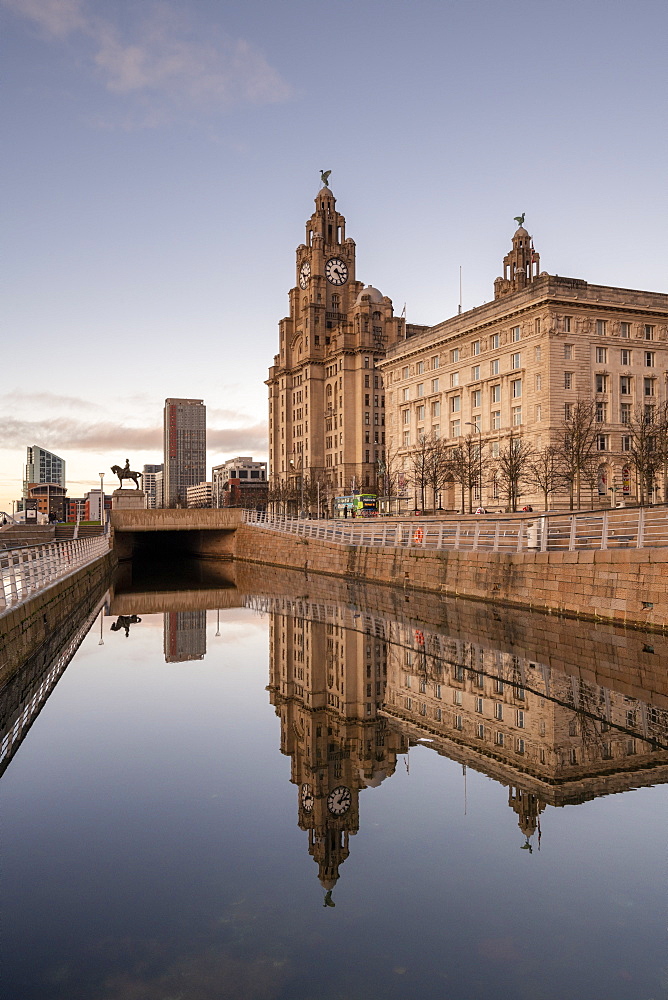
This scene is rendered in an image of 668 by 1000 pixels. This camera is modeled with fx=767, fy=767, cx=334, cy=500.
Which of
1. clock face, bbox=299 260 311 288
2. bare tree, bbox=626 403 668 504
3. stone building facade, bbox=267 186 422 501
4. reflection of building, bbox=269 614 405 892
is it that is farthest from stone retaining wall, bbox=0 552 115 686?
clock face, bbox=299 260 311 288

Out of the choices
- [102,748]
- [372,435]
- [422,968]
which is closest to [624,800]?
[422,968]

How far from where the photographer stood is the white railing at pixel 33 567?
1806 cm

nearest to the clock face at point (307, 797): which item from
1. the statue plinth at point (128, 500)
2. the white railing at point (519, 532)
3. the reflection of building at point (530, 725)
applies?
the reflection of building at point (530, 725)

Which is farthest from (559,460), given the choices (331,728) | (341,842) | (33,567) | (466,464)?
(341,842)

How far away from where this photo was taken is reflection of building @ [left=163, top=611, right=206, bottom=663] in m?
23.7

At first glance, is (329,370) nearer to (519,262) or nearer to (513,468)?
(519,262)

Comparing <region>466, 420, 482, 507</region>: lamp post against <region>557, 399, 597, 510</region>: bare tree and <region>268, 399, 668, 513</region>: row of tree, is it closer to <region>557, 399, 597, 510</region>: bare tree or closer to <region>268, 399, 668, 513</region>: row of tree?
<region>268, 399, 668, 513</region>: row of tree

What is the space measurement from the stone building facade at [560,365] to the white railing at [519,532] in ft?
87.3

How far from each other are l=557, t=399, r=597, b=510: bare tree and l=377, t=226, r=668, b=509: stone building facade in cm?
81

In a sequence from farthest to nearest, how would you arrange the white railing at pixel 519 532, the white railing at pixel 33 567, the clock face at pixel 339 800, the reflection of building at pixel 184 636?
1. the white railing at pixel 519 532
2. the reflection of building at pixel 184 636
3. the white railing at pixel 33 567
4. the clock face at pixel 339 800

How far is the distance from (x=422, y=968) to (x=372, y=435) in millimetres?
129697

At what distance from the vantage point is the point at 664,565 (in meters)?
21.1

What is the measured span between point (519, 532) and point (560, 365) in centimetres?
4800

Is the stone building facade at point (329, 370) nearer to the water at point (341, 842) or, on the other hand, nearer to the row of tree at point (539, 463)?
the row of tree at point (539, 463)
